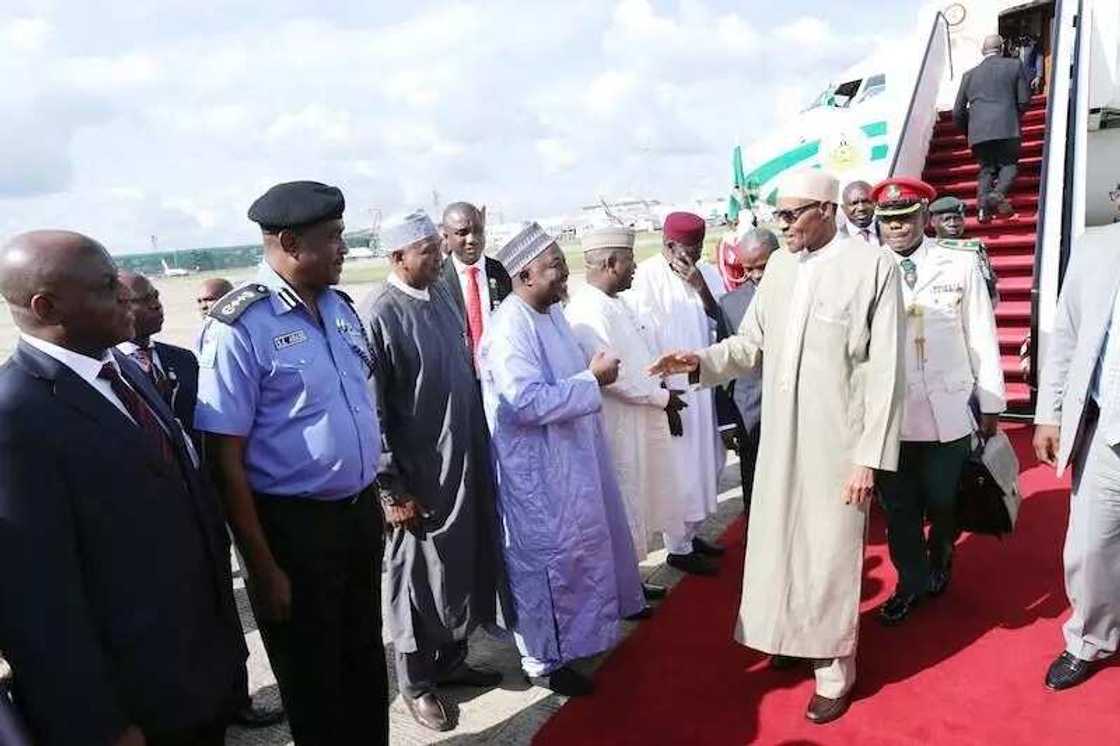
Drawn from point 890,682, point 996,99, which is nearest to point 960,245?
point 890,682

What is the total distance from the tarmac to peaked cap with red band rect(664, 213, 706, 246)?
2.08 metres

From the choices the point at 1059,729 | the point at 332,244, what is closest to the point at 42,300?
the point at 332,244

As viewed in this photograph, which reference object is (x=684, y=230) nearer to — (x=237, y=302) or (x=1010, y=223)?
(x=237, y=302)

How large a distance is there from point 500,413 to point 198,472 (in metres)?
1.26

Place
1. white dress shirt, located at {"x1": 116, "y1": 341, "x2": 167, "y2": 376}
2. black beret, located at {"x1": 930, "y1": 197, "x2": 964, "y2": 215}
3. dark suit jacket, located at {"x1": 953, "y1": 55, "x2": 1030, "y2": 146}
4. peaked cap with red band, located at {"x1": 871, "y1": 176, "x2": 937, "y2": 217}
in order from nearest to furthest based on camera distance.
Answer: white dress shirt, located at {"x1": 116, "y1": 341, "x2": 167, "y2": 376} → peaked cap with red band, located at {"x1": 871, "y1": 176, "x2": 937, "y2": 217} → black beret, located at {"x1": 930, "y1": 197, "x2": 964, "y2": 215} → dark suit jacket, located at {"x1": 953, "y1": 55, "x2": 1030, "y2": 146}

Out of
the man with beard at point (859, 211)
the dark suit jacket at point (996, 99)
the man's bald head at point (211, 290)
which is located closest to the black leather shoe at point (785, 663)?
the man's bald head at point (211, 290)

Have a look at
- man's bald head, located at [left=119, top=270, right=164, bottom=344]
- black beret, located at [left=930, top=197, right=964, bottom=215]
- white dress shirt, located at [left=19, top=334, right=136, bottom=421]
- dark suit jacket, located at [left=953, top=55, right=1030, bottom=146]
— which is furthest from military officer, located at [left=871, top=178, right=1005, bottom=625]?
dark suit jacket, located at [left=953, top=55, right=1030, bottom=146]

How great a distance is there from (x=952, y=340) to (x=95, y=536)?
3288 millimetres

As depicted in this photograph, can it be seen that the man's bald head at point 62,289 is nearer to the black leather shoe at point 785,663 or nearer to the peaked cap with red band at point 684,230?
the black leather shoe at point 785,663

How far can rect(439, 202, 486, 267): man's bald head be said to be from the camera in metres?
4.14

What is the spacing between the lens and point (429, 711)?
2887mm

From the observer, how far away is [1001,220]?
24.4ft

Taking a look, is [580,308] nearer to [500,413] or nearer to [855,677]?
[500,413]

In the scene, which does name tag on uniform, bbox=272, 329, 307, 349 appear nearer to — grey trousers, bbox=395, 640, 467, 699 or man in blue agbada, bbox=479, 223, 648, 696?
man in blue agbada, bbox=479, 223, 648, 696
